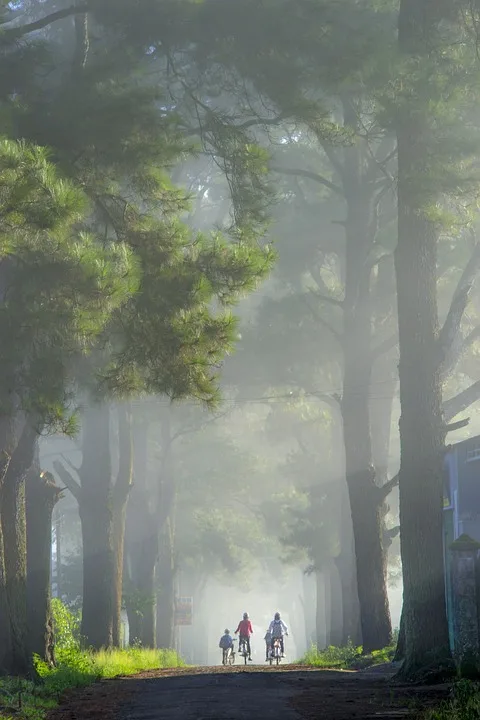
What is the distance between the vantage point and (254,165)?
1697cm

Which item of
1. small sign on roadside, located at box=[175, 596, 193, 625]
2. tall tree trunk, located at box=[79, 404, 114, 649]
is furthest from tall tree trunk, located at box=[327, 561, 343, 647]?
tall tree trunk, located at box=[79, 404, 114, 649]

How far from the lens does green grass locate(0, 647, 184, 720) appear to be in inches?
502

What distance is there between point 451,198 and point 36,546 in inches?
369

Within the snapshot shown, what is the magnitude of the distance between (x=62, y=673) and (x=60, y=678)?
16.1 inches

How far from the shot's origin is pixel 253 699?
45.0ft

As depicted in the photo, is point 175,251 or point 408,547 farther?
point 408,547

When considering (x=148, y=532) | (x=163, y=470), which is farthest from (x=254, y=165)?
(x=163, y=470)

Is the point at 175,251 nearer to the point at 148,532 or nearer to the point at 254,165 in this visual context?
the point at 254,165

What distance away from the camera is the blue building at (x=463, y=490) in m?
24.0

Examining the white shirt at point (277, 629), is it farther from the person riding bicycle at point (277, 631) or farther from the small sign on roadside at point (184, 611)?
the small sign on roadside at point (184, 611)

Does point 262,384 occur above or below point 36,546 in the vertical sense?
above

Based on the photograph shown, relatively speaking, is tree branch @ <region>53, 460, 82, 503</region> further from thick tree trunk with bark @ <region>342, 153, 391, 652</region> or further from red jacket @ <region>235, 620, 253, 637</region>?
red jacket @ <region>235, 620, 253, 637</region>

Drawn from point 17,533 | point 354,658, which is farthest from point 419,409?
point 354,658

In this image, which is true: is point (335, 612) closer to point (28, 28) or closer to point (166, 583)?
point (166, 583)
